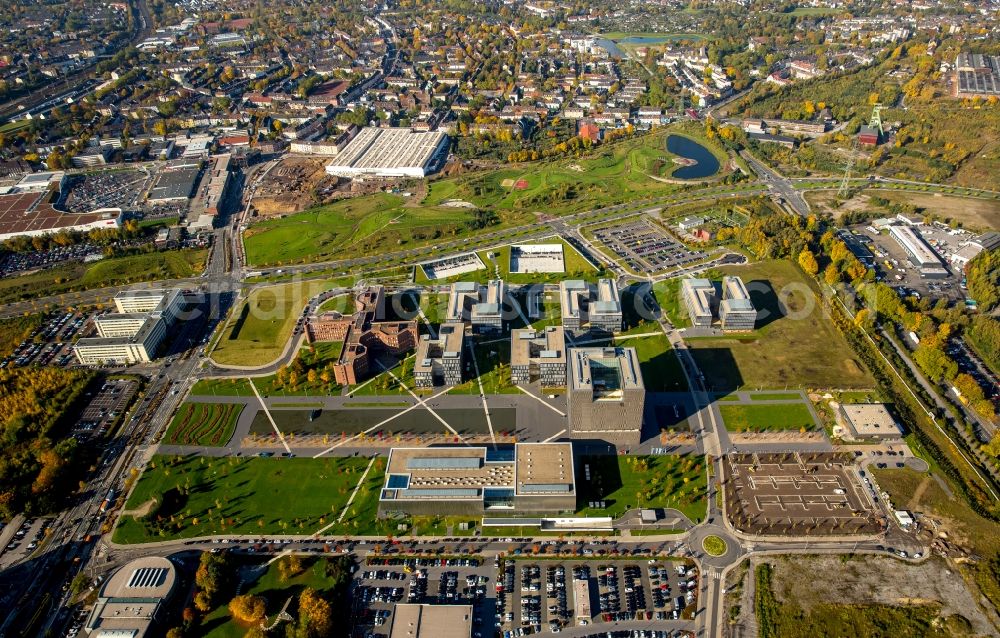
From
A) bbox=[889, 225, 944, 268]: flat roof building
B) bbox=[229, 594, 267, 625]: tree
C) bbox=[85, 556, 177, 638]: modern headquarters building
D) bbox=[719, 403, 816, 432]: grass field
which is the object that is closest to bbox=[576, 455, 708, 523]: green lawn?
bbox=[719, 403, 816, 432]: grass field

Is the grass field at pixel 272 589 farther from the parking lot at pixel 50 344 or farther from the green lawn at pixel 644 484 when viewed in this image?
the parking lot at pixel 50 344

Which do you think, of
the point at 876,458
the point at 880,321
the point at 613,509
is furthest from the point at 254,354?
the point at 880,321

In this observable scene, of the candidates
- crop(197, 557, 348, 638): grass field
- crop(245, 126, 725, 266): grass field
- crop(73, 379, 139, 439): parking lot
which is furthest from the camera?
crop(245, 126, 725, 266): grass field

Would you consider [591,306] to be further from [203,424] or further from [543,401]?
[203,424]

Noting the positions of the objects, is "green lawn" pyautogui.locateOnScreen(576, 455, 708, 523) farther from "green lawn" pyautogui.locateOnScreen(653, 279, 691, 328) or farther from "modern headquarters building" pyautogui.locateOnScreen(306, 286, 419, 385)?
"modern headquarters building" pyautogui.locateOnScreen(306, 286, 419, 385)

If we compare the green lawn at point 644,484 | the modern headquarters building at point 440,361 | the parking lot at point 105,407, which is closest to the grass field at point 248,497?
the parking lot at point 105,407

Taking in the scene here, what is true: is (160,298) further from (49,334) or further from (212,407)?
(212,407)
